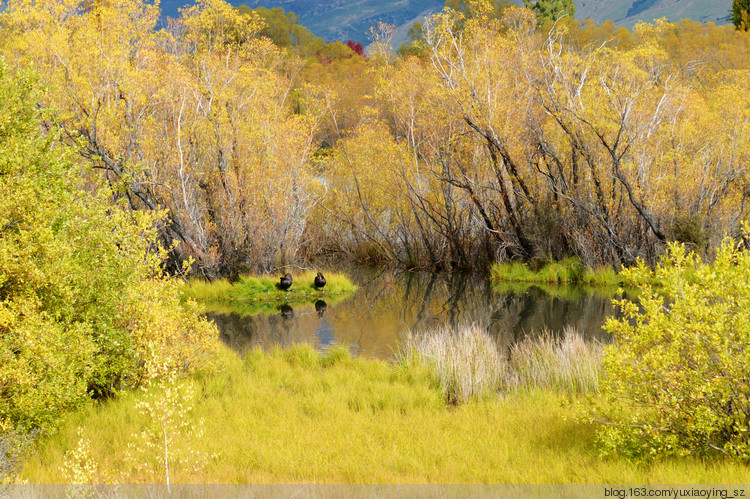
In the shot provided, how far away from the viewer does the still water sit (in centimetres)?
1453

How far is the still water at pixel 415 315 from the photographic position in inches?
572

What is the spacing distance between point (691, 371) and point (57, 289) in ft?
20.7

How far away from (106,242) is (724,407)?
6.86 meters

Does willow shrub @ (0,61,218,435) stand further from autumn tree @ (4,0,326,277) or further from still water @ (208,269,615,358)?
autumn tree @ (4,0,326,277)

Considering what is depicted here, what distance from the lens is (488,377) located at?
30.7ft

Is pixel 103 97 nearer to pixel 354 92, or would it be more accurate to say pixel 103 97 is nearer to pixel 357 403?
pixel 357 403

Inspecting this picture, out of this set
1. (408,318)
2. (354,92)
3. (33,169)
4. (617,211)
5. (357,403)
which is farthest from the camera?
(354,92)

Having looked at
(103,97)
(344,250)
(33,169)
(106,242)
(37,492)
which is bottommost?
(344,250)

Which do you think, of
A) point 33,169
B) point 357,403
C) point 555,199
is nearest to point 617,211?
point 555,199

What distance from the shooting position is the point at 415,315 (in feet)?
57.1

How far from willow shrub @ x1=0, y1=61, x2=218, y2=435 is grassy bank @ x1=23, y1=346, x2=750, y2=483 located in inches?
22.1

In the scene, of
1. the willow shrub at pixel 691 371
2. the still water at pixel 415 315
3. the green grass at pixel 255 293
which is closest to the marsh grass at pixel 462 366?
the still water at pixel 415 315

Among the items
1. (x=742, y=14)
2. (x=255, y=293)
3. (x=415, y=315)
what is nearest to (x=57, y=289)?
(x=415, y=315)

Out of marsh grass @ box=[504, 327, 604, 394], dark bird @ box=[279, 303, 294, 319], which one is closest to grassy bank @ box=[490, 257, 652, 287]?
dark bird @ box=[279, 303, 294, 319]
